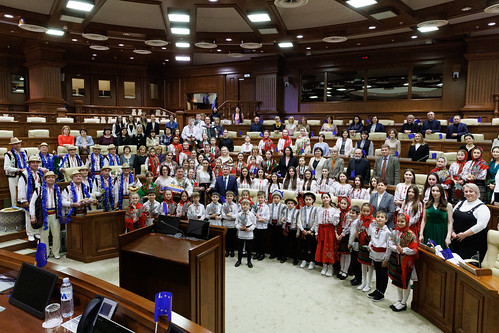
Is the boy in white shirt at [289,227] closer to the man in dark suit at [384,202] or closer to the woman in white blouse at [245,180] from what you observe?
the woman in white blouse at [245,180]

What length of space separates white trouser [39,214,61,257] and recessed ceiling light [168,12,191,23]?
19.6 ft

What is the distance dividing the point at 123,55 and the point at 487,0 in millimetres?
12451

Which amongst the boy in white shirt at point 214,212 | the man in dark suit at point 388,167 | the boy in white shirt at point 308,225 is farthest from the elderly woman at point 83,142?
the man in dark suit at point 388,167

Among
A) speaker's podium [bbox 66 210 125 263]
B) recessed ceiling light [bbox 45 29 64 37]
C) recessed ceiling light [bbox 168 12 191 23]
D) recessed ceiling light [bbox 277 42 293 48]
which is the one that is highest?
recessed ceiling light [bbox 168 12 191 23]

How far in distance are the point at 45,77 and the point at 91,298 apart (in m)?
13.8

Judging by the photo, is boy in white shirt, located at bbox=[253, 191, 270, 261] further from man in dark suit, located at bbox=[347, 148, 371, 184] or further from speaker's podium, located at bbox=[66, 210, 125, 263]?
speaker's podium, located at bbox=[66, 210, 125, 263]

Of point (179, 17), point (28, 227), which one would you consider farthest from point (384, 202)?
point (179, 17)

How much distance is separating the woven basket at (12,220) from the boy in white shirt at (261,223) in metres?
4.03

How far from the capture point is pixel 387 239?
14.6 ft

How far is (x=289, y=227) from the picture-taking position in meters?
5.98

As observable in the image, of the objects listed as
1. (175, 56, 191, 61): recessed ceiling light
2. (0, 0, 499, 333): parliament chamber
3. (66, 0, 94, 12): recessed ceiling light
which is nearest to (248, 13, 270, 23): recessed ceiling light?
(0, 0, 499, 333): parliament chamber

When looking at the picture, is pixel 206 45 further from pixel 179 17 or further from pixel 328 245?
pixel 328 245

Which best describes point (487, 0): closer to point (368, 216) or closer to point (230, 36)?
point (368, 216)

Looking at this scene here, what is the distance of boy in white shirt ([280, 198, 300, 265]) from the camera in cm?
588
